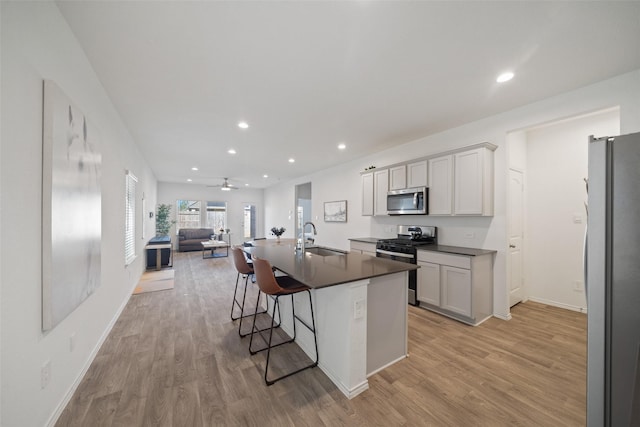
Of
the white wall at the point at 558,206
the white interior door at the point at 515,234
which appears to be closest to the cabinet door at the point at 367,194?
the white interior door at the point at 515,234

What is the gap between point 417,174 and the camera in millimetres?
3873

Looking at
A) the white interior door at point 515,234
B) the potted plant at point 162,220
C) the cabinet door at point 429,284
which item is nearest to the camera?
the cabinet door at point 429,284

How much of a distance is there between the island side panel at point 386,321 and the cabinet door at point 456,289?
1216 millimetres

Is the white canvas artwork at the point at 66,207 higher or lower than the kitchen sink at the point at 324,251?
higher

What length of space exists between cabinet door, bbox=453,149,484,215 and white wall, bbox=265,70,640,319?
0.96 feet

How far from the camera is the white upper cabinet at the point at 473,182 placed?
3.09 meters

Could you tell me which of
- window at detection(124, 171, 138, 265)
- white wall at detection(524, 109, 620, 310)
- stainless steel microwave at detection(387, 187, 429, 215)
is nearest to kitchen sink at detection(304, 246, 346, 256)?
stainless steel microwave at detection(387, 187, 429, 215)

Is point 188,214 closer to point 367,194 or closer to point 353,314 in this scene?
point 367,194

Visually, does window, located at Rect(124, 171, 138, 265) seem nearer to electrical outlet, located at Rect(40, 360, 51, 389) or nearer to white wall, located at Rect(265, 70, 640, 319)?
electrical outlet, located at Rect(40, 360, 51, 389)

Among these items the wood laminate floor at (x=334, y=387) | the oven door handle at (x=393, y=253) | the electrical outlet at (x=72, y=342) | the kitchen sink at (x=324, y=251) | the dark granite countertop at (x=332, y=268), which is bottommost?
the wood laminate floor at (x=334, y=387)

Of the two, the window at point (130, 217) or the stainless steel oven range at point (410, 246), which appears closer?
the stainless steel oven range at point (410, 246)

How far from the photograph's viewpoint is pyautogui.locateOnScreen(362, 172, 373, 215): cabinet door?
187 inches

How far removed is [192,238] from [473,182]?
374 inches

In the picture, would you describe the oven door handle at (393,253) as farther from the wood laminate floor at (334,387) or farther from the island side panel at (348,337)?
the island side panel at (348,337)
